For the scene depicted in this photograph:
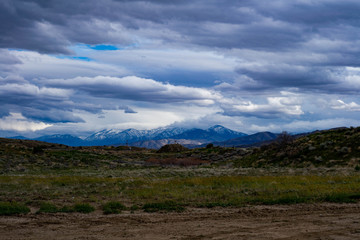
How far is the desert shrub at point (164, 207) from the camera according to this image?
617 inches

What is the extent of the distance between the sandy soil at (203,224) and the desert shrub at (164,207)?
1.92 ft

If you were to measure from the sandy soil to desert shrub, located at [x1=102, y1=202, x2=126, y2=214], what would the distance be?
20.9 inches

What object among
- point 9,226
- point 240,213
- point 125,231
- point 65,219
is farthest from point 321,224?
point 9,226

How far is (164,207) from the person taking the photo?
15.9m

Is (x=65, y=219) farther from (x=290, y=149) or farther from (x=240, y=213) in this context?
(x=290, y=149)

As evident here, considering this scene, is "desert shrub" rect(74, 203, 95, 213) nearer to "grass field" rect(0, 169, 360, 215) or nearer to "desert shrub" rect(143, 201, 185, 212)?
"grass field" rect(0, 169, 360, 215)

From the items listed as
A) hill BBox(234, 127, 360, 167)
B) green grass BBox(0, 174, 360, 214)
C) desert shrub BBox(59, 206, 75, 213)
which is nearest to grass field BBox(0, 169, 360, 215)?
green grass BBox(0, 174, 360, 214)

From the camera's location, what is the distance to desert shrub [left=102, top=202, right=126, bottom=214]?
15.3 meters

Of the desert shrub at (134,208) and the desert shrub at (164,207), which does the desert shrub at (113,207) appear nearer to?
the desert shrub at (134,208)

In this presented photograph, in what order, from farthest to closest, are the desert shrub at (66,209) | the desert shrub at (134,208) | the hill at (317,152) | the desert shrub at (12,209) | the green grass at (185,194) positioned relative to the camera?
the hill at (317,152) < the green grass at (185,194) < the desert shrub at (134,208) < the desert shrub at (66,209) < the desert shrub at (12,209)

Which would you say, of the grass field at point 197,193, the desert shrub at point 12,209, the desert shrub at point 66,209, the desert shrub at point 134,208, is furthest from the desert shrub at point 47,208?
the desert shrub at point 134,208

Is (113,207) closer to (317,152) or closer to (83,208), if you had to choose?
(83,208)

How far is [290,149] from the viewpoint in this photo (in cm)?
4869

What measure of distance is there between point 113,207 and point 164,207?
7.76 feet
